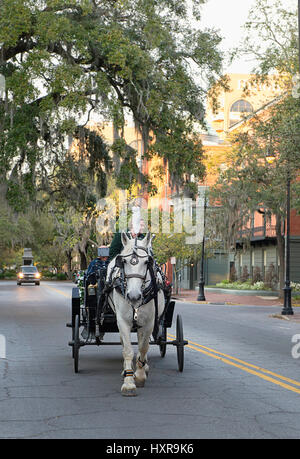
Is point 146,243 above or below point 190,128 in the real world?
below

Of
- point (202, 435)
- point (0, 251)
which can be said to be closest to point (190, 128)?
point (202, 435)

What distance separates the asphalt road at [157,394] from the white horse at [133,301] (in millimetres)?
342

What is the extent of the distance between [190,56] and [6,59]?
6343 millimetres

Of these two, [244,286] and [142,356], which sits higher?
[142,356]

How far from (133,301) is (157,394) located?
1313mm

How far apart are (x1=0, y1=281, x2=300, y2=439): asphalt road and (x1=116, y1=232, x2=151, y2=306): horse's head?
4.28 feet

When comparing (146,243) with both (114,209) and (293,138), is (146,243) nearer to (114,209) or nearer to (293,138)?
(293,138)

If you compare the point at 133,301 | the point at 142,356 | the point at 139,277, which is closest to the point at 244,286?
the point at 142,356

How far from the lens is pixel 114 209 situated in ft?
201

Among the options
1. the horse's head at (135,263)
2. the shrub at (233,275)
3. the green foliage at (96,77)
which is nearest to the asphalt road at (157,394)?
the horse's head at (135,263)

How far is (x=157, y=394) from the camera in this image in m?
8.95

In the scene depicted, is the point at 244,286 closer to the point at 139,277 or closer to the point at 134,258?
the point at 134,258

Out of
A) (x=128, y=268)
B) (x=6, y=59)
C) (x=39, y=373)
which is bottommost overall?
(x=39, y=373)

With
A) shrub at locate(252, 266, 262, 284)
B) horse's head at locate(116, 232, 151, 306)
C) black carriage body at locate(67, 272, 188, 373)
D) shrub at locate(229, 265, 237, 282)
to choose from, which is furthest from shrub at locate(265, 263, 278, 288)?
horse's head at locate(116, 232, 151, 306)
